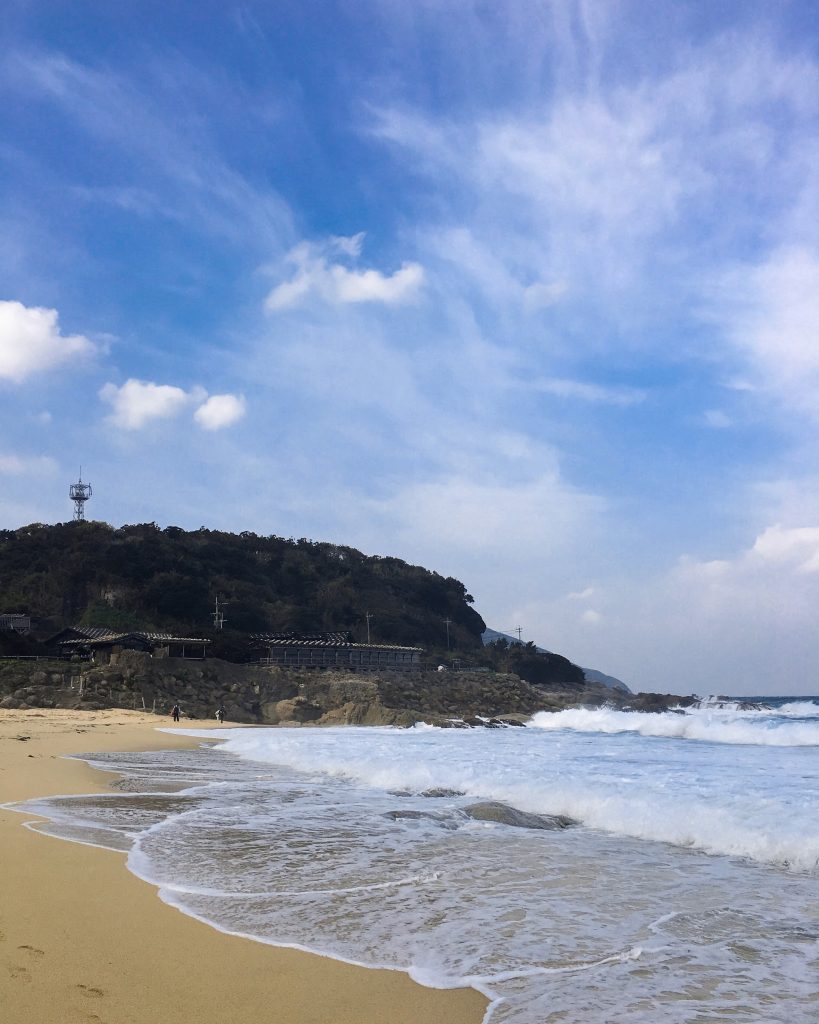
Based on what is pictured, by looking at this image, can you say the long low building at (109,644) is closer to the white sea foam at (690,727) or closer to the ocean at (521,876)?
the white sea foam at (690,727)

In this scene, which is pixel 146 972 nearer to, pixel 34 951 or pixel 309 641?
pixel 34 951

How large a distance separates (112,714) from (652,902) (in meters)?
34.2

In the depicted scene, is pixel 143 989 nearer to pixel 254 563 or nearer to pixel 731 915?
pixel 731 915

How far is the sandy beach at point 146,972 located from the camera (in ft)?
12.1

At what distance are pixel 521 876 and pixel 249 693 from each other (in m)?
40.7

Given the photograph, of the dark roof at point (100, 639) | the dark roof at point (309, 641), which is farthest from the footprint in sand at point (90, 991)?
the dark roof at point (309, 641)

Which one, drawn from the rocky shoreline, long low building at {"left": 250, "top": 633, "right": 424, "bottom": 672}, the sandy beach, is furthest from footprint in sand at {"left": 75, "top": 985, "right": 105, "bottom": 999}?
long low building at {"left": 250, "top": 633, "right": 424, "bottom": 672}

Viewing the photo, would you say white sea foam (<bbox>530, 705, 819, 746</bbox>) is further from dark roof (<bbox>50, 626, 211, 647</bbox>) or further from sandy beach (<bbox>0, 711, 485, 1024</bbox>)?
sandy beach (<bbox>0, 711, 485, 1024</bbox>)

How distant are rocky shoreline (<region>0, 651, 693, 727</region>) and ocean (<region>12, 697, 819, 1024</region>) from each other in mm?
26406

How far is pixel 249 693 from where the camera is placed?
4575 cm

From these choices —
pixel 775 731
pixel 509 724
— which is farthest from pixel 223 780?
pixel 509 724

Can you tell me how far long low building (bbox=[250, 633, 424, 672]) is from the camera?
56.9 meters

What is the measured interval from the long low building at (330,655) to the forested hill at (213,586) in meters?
6.63

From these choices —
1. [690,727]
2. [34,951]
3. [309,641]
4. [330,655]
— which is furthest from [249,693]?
[34,951]
